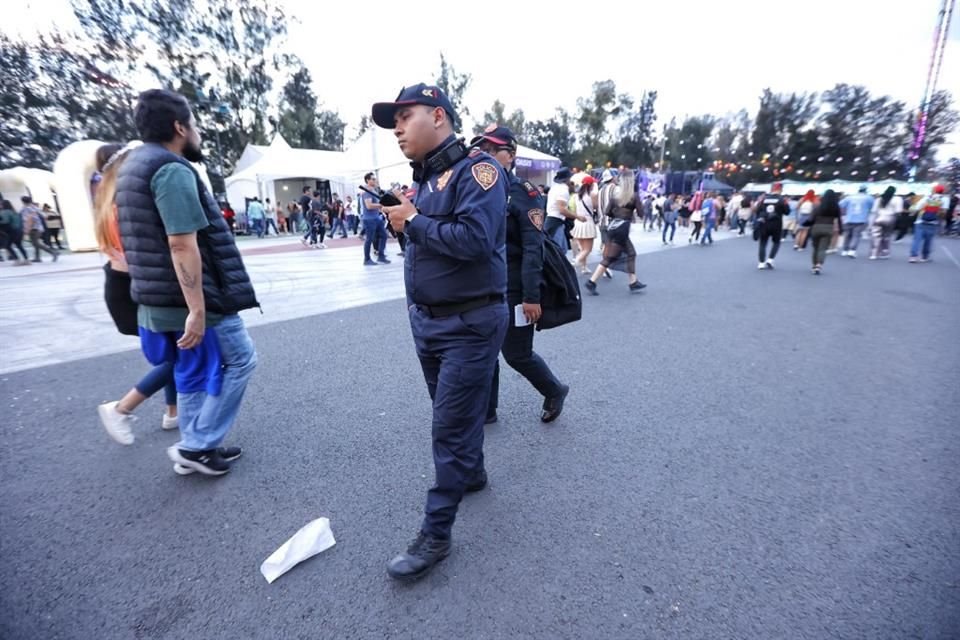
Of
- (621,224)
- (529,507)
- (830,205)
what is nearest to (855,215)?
(830,205)

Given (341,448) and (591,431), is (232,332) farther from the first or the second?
(591,431)

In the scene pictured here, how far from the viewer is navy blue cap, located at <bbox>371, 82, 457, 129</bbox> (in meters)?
1.85

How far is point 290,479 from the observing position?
2594mm

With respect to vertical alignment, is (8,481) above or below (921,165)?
below

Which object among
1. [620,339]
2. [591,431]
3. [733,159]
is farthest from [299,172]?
[733,159]

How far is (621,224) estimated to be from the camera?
23.7ft

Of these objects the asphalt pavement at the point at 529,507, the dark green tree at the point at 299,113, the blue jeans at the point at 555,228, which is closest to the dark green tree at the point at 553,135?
the dark green tree at the point at 299,113

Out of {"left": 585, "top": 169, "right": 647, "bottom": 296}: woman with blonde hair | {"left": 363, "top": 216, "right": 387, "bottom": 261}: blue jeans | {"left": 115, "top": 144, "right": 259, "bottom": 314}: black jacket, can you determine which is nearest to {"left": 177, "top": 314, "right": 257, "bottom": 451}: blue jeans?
{"left": 115, "top": 144, "right": 259, "bottom": 314}: black jacket

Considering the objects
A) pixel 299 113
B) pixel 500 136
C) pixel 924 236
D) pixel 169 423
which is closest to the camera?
pixel 500 136

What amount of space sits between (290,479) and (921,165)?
223 ft

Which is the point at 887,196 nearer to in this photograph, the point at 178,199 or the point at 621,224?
the point at 621,224

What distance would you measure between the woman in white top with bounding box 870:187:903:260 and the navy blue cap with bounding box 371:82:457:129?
1471cm

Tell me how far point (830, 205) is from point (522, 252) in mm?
9450

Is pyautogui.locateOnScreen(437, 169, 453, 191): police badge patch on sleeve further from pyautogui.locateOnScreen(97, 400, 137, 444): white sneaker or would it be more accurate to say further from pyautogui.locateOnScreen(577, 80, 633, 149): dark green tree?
pyautogui.locateOnScreen(577, 80, 633, 149): dark green tree
